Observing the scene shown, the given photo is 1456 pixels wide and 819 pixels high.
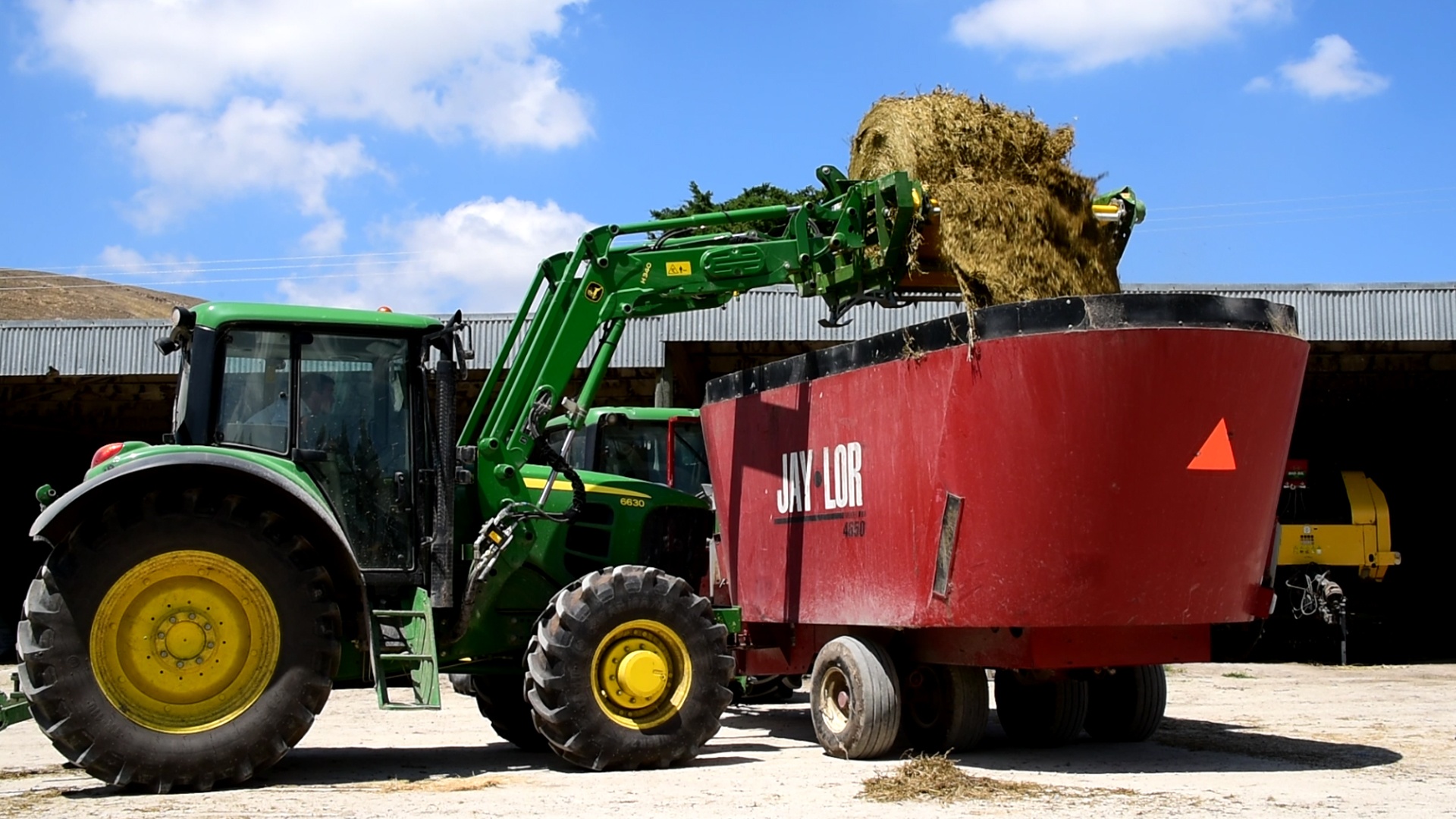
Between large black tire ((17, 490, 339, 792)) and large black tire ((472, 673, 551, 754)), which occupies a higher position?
large black tire ((17, 490, 339, 792))

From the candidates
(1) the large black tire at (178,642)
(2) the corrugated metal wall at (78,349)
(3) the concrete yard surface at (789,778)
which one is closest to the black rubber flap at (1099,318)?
(3) the concrete yard surface at (789,778)

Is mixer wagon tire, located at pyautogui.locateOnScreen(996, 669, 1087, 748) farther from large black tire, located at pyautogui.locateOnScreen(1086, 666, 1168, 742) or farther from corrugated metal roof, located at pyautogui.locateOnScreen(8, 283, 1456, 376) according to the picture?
corrugated metal roof, located at pyautogui.locateOnScreen(8, 283, 1456, 376)

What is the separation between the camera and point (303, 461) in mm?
8109

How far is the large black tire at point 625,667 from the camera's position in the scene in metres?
8.23

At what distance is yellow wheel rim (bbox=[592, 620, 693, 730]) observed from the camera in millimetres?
8359

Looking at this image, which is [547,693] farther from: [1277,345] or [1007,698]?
[1277,345]

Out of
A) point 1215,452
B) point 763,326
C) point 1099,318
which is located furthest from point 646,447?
point 763,326

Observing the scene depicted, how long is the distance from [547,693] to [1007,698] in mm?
3511

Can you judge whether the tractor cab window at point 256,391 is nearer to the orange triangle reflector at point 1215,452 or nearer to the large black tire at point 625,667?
the large black tire at point 625,667

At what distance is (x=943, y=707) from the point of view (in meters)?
9.02

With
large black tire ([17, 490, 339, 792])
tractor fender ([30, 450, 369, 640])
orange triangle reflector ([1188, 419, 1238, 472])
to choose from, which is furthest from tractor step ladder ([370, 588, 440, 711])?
orange triangle reflector ([1188, 419, 1238, 472])

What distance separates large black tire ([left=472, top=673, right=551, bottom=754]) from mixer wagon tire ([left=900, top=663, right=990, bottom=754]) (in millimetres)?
2540

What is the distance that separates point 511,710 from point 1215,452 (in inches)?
198

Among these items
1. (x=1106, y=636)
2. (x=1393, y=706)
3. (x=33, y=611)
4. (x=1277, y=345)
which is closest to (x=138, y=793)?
(x=33, y=611)
